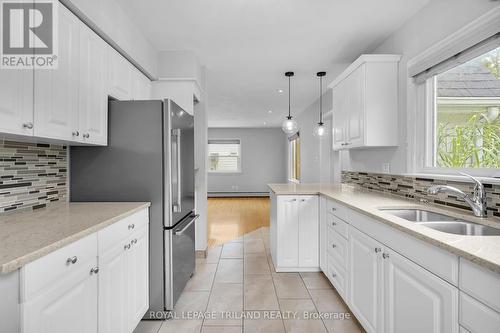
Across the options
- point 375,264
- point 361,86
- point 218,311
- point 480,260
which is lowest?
point 218,311

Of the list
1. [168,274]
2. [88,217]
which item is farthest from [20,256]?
[168,274]

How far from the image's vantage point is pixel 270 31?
8.15ft

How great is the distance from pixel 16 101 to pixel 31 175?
2.18 ft

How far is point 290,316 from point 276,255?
82cm

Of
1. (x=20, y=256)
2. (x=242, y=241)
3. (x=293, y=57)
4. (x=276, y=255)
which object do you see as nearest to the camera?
(x=20, y=256)

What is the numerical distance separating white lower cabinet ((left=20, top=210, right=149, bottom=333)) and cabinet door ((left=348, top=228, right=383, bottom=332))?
151cm

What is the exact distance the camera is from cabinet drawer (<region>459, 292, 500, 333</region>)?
2.70 ft

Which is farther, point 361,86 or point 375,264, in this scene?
point 361,86

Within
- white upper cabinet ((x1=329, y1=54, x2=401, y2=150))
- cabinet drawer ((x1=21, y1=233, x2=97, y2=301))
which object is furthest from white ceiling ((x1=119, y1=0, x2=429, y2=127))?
cabinet drawer ((x1=21, y1=233, x2=97, y2=301))

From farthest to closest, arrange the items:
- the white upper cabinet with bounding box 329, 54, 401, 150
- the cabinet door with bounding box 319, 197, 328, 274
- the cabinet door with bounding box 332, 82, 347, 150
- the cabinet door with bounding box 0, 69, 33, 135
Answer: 1. the cabinet door with bounding box 332, 82, 347, 150
2. the cabinet door with bounding box 319, 197, 328, 274
3. the white upper cabinet with bounding box 329, 54, 401, 150
4. the cabinet door with bounding box 0, 69, 33, 135

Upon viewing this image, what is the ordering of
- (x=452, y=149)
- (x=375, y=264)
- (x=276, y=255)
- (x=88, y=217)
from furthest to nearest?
1. (x=276, y=255)
2. (x=452, y=149)
3. (x=375, y=264)
4. (x=88, y=217)

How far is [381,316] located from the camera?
1475 mm

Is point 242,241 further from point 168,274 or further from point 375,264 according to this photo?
point 375,264

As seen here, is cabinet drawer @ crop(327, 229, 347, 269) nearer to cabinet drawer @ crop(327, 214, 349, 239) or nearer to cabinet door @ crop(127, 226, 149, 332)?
cabinet drawer @ crop(327, 214, 349, 239)
